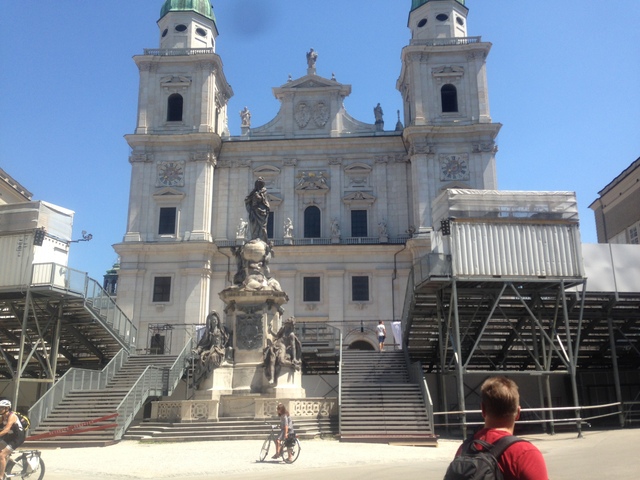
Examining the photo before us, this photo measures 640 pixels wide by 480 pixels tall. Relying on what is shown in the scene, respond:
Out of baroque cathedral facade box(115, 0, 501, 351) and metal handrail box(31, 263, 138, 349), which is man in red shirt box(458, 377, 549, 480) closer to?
metal handrail box(31, 263, 138, 349)

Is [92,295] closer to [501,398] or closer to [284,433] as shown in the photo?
[284,433]

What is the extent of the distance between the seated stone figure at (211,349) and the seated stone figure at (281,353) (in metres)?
1.55

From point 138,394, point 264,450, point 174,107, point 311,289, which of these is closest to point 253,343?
point 138,394

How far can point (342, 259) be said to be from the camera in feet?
131

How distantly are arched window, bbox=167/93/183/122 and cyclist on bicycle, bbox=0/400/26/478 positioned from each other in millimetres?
35505

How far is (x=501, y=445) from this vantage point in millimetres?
3807

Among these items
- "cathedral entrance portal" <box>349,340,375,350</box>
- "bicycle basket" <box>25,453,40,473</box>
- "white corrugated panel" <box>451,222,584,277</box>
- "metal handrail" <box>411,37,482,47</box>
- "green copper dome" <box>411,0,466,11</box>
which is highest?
"green copper dome" <box>411,0,466,11</box>

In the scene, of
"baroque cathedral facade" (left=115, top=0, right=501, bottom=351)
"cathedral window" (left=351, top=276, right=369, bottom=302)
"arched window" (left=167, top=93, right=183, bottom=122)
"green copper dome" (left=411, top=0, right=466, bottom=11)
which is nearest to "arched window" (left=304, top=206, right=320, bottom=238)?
"baroque cathedral facade" (left=115, top=0, right=501, bottom=351)

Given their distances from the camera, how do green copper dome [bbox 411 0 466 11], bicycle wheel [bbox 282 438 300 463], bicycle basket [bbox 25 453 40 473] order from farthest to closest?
green copper dome [bbox 411 0 466 11], bicycle wheel [bbox 282 438 300 463], bicycle basket [bbox 25 453 40 473]

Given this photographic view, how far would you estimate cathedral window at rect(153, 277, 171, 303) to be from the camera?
1560 inches

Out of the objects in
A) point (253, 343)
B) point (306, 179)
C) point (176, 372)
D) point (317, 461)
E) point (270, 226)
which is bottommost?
point (317, 461)

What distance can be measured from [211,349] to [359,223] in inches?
832

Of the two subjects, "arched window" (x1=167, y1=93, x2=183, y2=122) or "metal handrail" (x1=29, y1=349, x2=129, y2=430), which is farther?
"arched window" (x1=167, y1=93, x2=183, y2=122)

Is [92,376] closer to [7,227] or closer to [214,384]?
[214,384]
